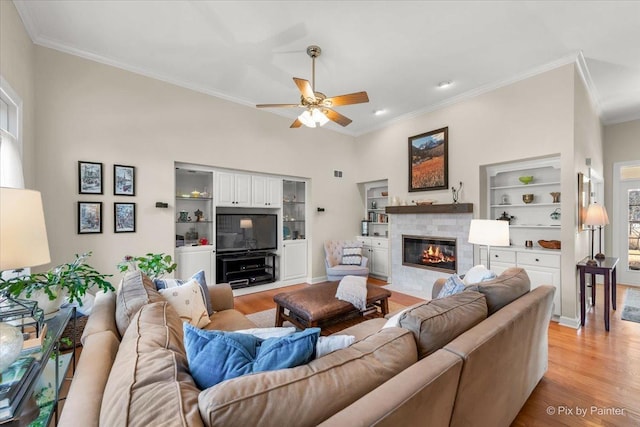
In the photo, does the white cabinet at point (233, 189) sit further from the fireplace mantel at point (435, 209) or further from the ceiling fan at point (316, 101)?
the fireplace mantel at point (435, 209)

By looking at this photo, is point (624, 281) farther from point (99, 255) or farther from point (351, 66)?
point (99, 255)

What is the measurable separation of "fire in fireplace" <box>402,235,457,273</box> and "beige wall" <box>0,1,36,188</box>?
5.21 metres

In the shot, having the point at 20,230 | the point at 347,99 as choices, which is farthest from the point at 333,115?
the point at 20,230

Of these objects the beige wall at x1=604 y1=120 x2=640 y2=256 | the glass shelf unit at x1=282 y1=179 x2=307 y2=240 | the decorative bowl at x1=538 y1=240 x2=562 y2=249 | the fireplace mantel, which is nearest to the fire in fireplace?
the fireplace mantel

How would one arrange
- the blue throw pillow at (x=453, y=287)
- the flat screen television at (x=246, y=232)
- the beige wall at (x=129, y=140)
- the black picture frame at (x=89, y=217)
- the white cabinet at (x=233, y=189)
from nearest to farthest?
1. the blue throw pillow at (x=453, y=287)
2. the beige wall at (x=129, y=140)
3. the black picture frame at (x=89, y=217)
4. the white cabinet at (x=233, y=189)
5. the flat screen television at (x=246, y=232)

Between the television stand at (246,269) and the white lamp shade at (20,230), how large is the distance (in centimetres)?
337

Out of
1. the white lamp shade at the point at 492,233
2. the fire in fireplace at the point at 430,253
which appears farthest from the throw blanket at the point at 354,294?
the fire in fireplace at the point at 430,253

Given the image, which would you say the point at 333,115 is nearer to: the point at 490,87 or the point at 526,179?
the point at 490,87

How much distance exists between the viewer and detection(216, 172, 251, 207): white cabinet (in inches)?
174

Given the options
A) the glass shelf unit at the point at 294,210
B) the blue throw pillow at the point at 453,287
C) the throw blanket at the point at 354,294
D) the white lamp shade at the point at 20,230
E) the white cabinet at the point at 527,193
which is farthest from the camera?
the glass shelf unit at the point at 294,210

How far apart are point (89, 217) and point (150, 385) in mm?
3366

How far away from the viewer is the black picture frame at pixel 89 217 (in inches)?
126

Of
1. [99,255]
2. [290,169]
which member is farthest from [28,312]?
[290,169]

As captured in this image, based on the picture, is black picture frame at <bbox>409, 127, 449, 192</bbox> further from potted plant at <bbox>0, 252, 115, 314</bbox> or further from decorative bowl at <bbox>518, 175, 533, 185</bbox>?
potted plant at <bbox>0, 252, 115, 314</bbox>
